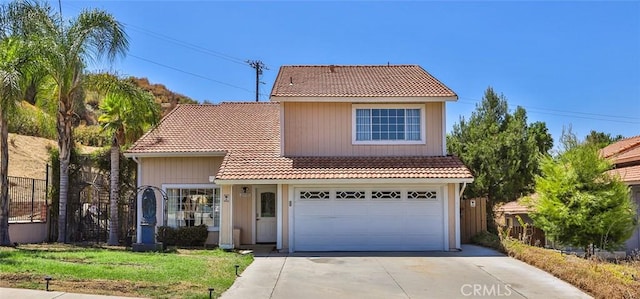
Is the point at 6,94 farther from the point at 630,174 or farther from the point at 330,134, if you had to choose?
the point at 630,174

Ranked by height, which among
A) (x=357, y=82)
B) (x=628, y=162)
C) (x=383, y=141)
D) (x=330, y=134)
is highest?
(x=357, y=82)

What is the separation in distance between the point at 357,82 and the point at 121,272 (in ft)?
37.3

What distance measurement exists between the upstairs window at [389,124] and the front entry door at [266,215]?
367 cm

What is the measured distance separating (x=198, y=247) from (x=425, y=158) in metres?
7.57

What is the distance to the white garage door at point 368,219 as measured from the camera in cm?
1680

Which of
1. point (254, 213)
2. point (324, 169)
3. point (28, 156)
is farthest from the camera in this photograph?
point (28, 156)

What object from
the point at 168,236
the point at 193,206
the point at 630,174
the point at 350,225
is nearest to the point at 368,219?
the point at 350,225

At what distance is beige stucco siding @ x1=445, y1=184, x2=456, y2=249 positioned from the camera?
16.8 m

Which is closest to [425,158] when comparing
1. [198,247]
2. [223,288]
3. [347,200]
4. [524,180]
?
[347,200]

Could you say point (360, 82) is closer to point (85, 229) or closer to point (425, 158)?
point (425, 158)

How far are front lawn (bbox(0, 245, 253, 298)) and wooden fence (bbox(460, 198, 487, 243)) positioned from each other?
822 centimetres

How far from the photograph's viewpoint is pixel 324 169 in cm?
1677

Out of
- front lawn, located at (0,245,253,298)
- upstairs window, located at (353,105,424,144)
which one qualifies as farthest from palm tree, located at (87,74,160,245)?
upstairs window, located at (353,105,424,144)

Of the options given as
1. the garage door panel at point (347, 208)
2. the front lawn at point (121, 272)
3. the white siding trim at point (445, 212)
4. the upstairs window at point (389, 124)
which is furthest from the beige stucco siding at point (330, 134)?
the front lawn at point (121, 272)
